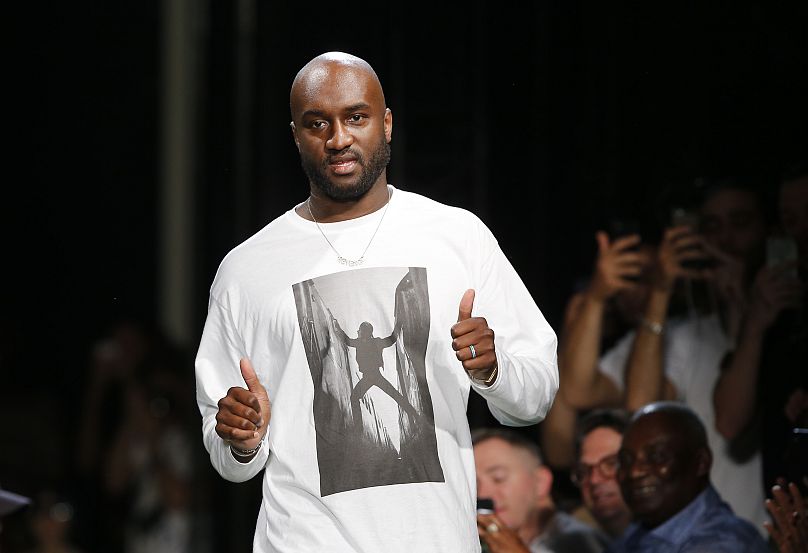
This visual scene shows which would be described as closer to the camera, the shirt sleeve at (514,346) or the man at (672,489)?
the shirt sleeve at (514,346)

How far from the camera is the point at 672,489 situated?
11.5 ft

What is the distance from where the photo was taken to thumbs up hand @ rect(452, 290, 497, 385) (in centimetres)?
236

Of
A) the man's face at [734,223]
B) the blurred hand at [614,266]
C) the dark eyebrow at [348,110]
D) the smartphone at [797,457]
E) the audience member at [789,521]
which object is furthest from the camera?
the blurred hand at [614,266]

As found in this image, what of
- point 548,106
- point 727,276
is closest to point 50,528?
point 548,106

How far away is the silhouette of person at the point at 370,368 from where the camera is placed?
2.61m

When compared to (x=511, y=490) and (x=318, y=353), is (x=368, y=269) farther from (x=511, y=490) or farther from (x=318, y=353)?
(x=511, y=490)

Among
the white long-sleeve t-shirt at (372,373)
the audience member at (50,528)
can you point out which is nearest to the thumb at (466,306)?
the white long-sleeve t-shirt at (372,373)

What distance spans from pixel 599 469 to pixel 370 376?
1.41 metres

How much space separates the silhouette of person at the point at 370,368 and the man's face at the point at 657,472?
111 centimetres

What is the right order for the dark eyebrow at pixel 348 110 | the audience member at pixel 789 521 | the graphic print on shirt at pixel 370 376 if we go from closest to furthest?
1. the graphic print on shirt at pixel 370 376
2. the dark eyebrow at pixel 348 110
3. the audience member at pixel 789 521

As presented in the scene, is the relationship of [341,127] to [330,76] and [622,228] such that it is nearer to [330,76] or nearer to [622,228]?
[330,76]

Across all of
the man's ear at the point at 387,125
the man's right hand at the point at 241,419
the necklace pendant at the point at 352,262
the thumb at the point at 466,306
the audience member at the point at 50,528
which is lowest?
the audience member at the point at 50,528

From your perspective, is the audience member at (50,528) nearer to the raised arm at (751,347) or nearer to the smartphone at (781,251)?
the raised arm at (751,347)

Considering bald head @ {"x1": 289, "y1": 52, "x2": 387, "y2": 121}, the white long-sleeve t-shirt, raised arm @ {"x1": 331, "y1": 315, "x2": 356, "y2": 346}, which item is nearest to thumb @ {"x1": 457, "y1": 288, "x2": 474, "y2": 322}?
the white long-sleeve t-shirt
